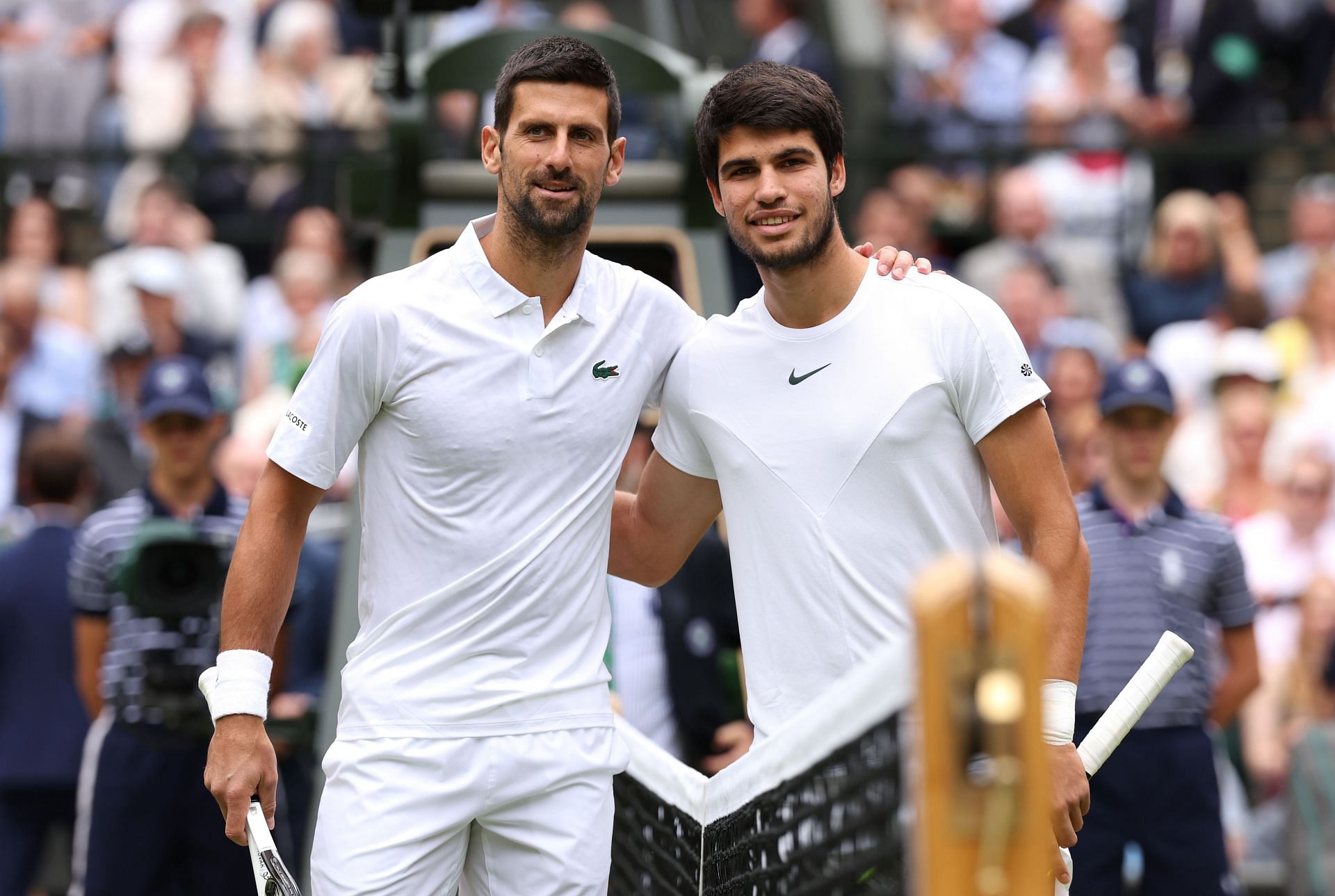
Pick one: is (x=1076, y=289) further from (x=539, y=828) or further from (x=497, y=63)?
(x=539, y=828)

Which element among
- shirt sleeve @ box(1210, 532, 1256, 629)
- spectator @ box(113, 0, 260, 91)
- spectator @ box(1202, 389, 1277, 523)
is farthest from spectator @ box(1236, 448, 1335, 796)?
spectator @ box(113, 0, 260, 91)

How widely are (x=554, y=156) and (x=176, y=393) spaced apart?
123 inches

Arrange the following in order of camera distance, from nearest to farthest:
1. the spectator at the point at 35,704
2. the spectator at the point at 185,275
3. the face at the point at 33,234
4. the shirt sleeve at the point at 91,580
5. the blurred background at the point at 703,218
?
the shirt sleeve at the point at 91,580, the spectator at the point at 35,704, the blurred background at the point at 703,218, the spectator at the point at 185,275, the face at the point at 33,234

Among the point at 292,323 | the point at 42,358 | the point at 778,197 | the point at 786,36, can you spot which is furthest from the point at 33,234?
the point at 778,197

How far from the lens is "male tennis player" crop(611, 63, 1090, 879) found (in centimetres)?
411

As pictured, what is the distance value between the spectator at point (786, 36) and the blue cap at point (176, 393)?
17.1 feet

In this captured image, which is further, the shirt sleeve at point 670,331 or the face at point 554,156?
the shirt sleeve at point 670,331

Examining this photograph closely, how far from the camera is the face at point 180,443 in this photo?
6.81 m

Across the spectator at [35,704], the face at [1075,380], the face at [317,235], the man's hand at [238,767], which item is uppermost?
the face at [317,235]

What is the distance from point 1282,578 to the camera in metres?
8.23

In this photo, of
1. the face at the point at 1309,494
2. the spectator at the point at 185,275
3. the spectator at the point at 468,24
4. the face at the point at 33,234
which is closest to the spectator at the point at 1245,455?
the face at the point at 1309,494

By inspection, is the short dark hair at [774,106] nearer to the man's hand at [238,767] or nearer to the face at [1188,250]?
the man's hand at [238,767]

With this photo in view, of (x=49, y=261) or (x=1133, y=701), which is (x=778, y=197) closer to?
(x=1133, y=701)

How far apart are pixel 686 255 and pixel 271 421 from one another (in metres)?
2.12
